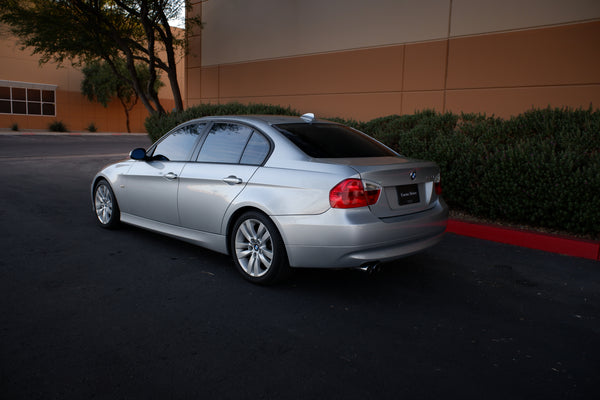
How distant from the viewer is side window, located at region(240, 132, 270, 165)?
191 inches

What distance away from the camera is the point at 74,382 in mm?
2955

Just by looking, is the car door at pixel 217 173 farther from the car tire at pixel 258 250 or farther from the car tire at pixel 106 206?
the car tire at pixel 106 206

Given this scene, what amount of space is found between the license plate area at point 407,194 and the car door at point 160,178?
2.43 m

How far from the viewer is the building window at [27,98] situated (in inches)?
1428

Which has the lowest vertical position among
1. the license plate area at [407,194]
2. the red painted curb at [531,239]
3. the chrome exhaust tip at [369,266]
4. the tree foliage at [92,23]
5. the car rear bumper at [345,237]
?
the red painted curb at [531,239]

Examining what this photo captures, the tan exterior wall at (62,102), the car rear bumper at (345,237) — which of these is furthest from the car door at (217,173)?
the tan exterior wall at (62,102)

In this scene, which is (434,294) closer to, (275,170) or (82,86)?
(275,170)

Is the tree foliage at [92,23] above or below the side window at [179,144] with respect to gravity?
above

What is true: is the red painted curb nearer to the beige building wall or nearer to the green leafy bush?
the green leafy bush

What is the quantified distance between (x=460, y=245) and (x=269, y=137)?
9.98 feet

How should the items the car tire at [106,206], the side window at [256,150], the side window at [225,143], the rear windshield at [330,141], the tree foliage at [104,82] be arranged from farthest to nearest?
the tree foliage at [104,82] → the car tire at [106,206] → the side window at [225,143] → the side window at [256,150] → the rear windshield at [330,141]

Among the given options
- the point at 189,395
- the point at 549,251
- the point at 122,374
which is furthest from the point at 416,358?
the point at 549,251

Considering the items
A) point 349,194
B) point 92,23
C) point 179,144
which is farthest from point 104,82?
point 349,194

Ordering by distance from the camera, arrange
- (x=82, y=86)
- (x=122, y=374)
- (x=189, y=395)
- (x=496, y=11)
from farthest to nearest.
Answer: (x=82, y=86)
(x=496, y=11)
(x=122, y=374)
(x=189, y=395)
